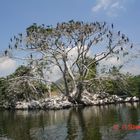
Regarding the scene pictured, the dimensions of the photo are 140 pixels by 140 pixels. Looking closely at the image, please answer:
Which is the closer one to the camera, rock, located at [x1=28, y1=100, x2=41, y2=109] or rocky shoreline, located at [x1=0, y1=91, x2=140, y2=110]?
rocky shoreline, located at [x1=0, y1=91, x2=140, y2=110]

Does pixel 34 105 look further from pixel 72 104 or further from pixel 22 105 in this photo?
pixel 72 104

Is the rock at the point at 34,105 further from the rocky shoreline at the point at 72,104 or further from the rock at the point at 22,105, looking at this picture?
the rock at the point at 22,105

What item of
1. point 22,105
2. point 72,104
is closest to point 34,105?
point 22,105

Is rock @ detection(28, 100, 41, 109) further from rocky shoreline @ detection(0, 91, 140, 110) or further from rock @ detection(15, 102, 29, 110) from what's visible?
rock @ detection(15, 102, 29, 110)

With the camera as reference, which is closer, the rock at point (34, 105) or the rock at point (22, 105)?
the rock at point (34, 105)

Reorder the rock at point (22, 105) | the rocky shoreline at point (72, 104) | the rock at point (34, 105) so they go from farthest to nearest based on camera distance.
→ the rock at point (22, 105), the rock at point (34, 105), the rocky shoreline at point (72, 104)

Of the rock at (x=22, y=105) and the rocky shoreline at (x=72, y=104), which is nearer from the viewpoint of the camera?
the rocky shoreline at (x=72, y=104)

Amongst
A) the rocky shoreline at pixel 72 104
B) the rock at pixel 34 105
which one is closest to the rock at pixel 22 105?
the rocky shoreline at pixel 72 104

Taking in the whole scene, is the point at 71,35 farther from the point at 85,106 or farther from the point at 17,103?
the point at 17,103

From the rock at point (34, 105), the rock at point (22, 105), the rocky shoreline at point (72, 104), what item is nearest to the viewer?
the rocky shoreline at point (72, 104)

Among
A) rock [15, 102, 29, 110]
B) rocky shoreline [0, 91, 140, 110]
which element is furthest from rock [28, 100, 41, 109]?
rock [15, 102, 29, 110]

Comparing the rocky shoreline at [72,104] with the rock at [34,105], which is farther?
the rock at [34,105]

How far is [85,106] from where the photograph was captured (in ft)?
217

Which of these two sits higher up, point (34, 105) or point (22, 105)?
point (22, 105)
